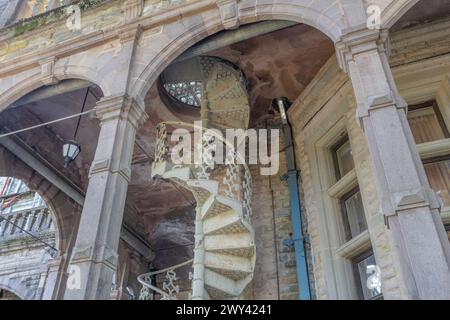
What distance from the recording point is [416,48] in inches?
219

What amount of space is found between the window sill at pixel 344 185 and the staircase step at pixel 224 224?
1.29 m

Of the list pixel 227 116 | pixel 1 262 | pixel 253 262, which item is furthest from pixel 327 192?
pixel 1 262

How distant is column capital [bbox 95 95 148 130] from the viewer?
194 inches

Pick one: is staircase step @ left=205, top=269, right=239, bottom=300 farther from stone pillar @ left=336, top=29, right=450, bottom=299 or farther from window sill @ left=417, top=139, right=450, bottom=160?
window sill @ left=417, top=139, right=450, bottom=160

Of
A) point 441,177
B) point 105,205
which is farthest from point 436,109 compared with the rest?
point 105,205

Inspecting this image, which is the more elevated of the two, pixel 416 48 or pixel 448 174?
pixel 416 48

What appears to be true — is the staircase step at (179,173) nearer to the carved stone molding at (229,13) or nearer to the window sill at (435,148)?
the carved stone molding at (229,13)

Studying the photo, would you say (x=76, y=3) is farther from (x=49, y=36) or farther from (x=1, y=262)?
(x=1, y=262)

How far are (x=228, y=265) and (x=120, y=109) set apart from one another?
7.85 ft

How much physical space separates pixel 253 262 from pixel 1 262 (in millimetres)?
8827

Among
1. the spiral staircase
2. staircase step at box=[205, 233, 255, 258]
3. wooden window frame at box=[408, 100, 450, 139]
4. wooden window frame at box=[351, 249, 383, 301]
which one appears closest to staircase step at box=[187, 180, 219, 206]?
the spiral staircase

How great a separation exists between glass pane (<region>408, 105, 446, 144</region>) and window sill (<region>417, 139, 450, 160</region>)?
Answer: 0.22 metres

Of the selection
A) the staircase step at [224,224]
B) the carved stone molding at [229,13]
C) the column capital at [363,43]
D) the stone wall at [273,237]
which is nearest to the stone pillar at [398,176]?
the column capital at [363,43]

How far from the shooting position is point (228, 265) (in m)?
5.57
